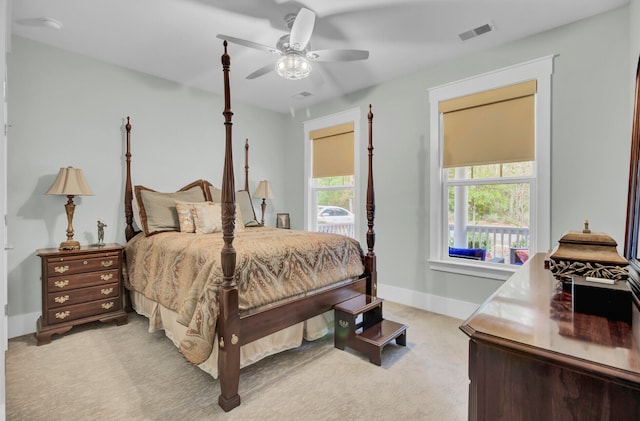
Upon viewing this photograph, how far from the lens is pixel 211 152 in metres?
4.16

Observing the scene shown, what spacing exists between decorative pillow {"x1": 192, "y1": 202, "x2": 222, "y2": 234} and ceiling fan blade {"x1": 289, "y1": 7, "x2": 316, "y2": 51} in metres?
1.85

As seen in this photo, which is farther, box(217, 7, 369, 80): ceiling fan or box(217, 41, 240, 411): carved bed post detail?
box(217, 7, 369, 80): ceiling fan

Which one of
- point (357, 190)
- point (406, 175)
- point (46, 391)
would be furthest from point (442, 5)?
point (46, 391)

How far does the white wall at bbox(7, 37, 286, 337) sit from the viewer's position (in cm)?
278

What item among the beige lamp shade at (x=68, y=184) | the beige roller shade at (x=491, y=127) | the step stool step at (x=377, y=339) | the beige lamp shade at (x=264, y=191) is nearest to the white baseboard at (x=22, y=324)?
the beige lamp shade at (x=68, y=184)

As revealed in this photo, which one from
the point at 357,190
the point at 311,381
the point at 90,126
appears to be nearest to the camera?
the point at 311,381

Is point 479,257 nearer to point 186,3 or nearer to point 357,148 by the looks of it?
point 357,148

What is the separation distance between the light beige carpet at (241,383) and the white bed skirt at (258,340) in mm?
107

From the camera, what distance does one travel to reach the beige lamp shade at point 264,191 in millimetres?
4480

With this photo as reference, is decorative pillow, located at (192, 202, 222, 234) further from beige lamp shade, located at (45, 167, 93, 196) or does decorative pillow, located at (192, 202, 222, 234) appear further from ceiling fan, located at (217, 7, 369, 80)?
ceiling fan, located at (217, 7, 369, 80)

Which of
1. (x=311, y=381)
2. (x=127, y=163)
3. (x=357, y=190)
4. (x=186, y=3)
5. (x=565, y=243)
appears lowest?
(x=311, y=381)

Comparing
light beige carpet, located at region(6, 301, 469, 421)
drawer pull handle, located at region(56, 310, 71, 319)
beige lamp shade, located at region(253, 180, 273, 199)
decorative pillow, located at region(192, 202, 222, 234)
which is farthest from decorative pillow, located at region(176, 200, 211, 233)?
beige lamp shade, located at region(253, 180, 273, 199)

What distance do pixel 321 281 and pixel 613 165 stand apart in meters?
2.50

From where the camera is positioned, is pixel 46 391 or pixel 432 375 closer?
pixel 46 391
